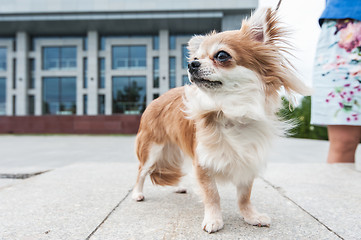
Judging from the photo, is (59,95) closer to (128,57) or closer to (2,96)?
(2,96)

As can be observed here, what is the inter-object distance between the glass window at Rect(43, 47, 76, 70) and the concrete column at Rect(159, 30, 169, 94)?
27.5 ft

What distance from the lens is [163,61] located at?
24453mm

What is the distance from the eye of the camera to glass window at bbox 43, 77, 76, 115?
24.7 m

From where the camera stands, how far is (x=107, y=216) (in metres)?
2.25

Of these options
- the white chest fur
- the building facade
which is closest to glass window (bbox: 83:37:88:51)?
the building facade

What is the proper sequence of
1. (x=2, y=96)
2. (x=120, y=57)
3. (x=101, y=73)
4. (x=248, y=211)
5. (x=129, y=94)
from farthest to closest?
1. (x=2, y=96)
2. (x=101, y=73)
3. (x=120, y=57)
4. (x=129, y=94)
5. (x=248, y=211)

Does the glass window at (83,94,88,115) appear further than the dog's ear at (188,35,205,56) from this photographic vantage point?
Yes

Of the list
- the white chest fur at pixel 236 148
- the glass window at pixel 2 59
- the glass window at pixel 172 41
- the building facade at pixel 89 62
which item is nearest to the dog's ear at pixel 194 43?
the white chest fur at pixel 236 148

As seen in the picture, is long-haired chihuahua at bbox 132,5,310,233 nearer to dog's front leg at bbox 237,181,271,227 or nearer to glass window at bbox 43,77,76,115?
dog's front leg at bbox 237,181,271,227

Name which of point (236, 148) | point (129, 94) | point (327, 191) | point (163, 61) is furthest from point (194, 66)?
point (129, 94)

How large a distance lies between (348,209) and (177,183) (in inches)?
66.7

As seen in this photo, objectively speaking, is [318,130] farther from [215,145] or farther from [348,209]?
[215,145]

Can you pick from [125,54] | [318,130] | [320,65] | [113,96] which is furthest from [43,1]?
[320,65]

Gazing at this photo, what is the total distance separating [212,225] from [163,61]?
23389mm
